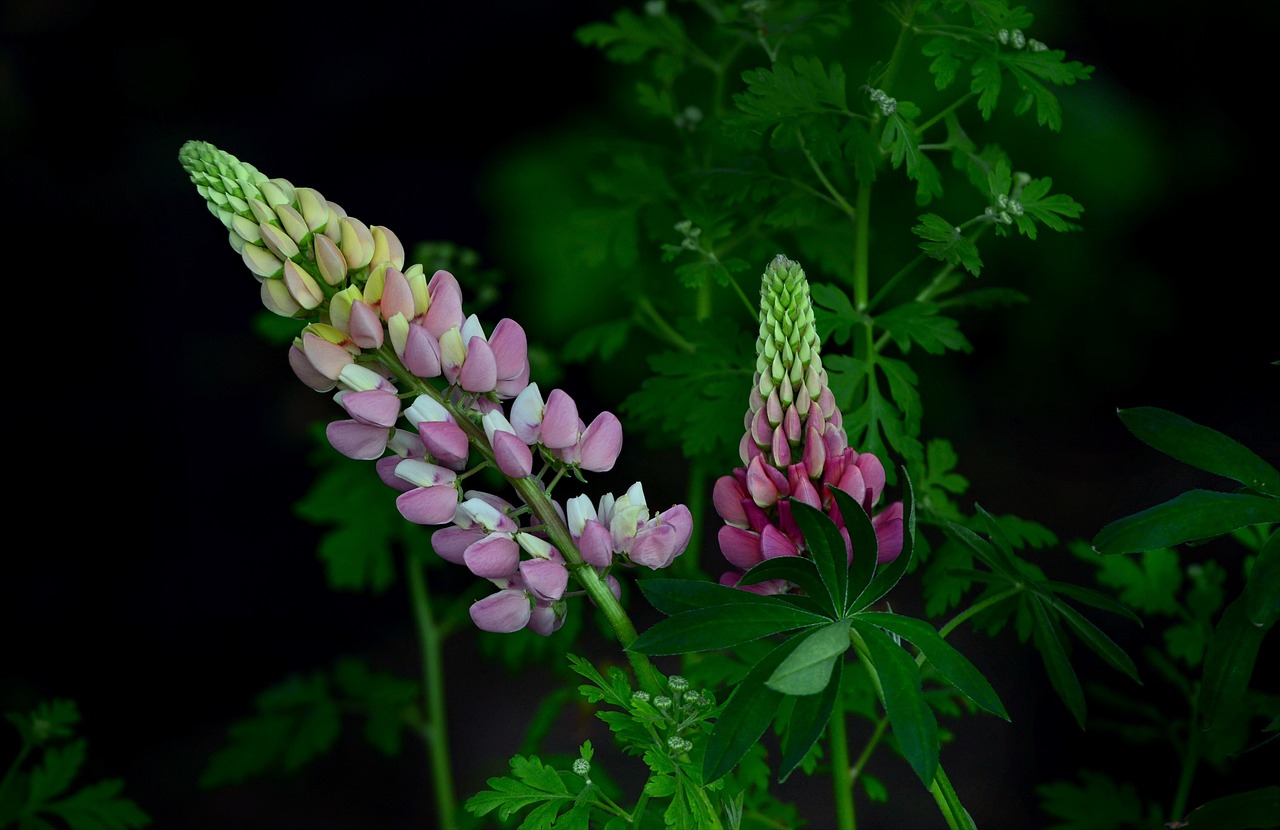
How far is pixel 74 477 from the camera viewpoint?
2.74 m

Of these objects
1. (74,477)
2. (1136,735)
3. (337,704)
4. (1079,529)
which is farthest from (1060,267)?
(74,477)

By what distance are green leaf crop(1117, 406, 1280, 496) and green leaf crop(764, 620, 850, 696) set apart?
0.30 meters

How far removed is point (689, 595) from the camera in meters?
0.81

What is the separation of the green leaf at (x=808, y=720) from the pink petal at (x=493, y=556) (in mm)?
233

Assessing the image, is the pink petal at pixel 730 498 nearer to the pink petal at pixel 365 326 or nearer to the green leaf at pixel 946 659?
the green leaf at pixel 946 659

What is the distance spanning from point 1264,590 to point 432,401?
0.61 m

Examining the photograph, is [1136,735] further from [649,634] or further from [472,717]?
[472,717]

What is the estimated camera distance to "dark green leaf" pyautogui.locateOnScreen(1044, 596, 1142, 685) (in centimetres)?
88

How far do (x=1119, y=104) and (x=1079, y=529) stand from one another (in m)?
0.95

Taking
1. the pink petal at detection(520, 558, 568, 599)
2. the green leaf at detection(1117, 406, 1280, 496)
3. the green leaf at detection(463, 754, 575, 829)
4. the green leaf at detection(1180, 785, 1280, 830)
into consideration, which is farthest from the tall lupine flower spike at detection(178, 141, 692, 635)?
the green leaf at detection(1180, 785, 1280, 830)

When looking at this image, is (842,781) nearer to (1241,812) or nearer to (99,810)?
(1241,812)

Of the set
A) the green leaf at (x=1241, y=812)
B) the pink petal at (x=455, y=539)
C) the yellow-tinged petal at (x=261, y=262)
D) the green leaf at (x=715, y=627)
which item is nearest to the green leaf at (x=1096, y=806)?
the green leaf at (x=1241, y=812)

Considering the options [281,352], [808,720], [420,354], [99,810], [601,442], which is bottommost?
[281,352]

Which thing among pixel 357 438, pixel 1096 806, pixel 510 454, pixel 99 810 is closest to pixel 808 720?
pixel 510 454
